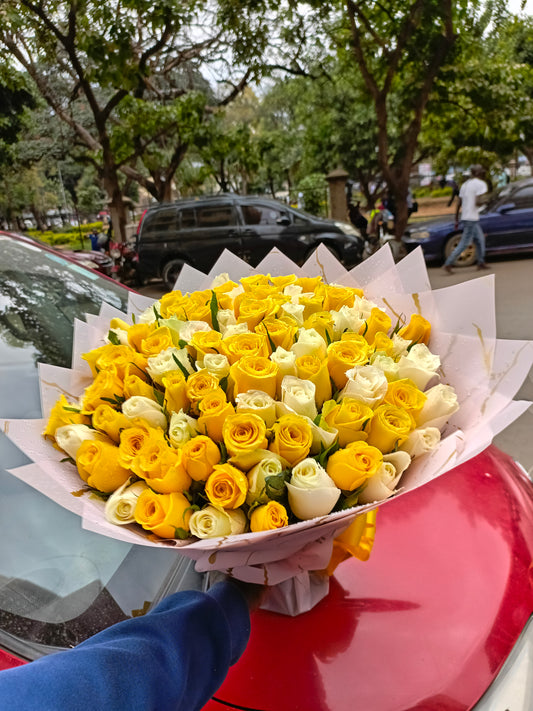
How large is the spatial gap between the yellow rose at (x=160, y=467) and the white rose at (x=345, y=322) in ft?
1.44

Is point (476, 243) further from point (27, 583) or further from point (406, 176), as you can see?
point (27, 583)

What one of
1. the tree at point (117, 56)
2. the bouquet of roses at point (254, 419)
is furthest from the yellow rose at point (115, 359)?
the tree at point (117, 56)

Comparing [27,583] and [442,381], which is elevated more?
[442,381]

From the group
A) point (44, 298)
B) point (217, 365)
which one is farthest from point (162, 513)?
point (44, 298)

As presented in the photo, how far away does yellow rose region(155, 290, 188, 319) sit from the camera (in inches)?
49.4

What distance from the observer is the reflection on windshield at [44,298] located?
6.41 ft

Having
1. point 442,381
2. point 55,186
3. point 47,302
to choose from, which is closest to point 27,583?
point 442,381

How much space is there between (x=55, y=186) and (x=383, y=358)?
4427 cm

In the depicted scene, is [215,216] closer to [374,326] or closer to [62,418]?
[374,326]

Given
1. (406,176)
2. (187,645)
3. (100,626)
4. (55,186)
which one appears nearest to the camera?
(187,645)

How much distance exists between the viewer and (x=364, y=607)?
1248 mm

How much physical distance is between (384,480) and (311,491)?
14cm

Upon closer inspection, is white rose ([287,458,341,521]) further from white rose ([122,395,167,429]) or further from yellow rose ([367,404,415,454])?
white rose ([122,395,167,429])

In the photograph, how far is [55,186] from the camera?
40.2m
